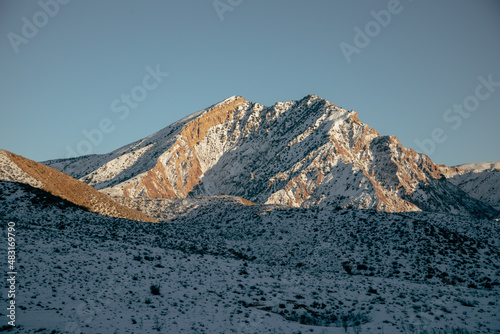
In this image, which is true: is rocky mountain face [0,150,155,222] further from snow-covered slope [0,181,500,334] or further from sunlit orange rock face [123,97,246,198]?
sunlit orange rock face [123,97,246,198]

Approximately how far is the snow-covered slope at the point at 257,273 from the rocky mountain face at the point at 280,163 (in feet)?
284

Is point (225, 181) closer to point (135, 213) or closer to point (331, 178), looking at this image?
point (331, 178)

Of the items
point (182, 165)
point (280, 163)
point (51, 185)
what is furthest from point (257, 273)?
point (182, 165)

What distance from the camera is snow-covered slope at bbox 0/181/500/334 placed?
52.0 ft

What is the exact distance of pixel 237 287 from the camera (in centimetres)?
2148

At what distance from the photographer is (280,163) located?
153 meters

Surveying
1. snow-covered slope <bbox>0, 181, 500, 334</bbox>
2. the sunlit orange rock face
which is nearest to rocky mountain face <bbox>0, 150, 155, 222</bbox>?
snow-covered slope <bbox>0, 181, 500, 334</bbox>

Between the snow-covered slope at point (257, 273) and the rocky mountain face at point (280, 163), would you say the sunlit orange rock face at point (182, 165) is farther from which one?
the snow-covered slope at point (257, 273)

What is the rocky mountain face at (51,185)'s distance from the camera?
4127 centimetres

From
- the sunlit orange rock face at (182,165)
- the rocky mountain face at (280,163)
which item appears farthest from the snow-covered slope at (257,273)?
the sunlit orange rock face at (182,165)

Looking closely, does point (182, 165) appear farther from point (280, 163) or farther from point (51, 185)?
point (51, 185)

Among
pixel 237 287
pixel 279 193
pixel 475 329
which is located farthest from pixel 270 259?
pixel 279 193

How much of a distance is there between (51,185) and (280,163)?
374ft

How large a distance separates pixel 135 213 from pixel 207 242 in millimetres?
18997
